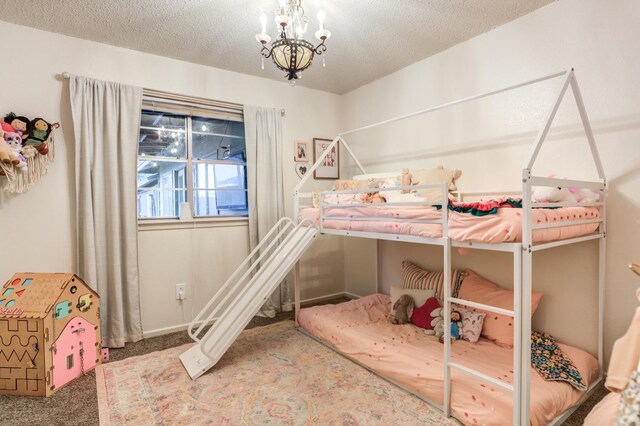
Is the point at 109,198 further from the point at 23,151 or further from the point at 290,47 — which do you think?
the point at 290,47

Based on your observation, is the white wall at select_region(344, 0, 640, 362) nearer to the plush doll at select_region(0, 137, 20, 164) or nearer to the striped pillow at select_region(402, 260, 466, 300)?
Answer: the striped pillow at select_region(402, 260, 466, 300)

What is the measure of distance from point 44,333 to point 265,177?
2.09 meters

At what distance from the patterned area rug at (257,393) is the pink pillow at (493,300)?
2.46 feet

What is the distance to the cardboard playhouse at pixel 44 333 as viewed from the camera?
1977 mm

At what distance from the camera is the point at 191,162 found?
3.16 meters

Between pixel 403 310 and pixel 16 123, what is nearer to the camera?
pixel 16 123

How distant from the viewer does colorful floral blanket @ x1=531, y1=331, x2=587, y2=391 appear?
5.87 ft

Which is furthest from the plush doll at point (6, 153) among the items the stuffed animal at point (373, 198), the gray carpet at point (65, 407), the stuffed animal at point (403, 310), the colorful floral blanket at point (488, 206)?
the stuffed animal at point (403, 310)

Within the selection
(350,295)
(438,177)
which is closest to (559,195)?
(438,177)

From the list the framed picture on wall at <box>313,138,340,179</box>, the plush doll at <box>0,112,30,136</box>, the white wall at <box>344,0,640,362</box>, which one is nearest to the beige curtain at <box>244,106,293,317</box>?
the framed picture on wall at <box>313,138,340,179</box>

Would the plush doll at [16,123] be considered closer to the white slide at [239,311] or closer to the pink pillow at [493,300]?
the white slide at [239,311]

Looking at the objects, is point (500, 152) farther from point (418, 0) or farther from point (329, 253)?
point (329, 253)

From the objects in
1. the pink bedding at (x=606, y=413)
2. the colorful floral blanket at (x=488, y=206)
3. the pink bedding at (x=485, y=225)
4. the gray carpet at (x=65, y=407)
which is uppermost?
the colorful floral blanket at (x=488, y=206)

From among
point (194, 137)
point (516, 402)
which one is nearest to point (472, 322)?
point (516, 402)
